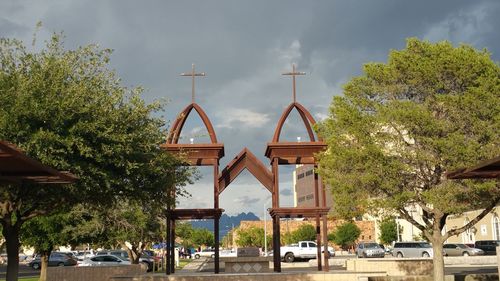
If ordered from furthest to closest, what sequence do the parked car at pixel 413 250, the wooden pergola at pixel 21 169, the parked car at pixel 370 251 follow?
the parked car at pixel 370 251
the parked car at pixel 413 250
the wooden pergola at pixel 21 169

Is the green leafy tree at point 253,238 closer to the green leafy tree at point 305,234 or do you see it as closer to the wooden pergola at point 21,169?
the green leafy tree at point 305,234

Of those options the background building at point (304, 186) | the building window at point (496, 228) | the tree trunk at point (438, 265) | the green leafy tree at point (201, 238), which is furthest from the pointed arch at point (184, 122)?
the background building at point (304, 186)

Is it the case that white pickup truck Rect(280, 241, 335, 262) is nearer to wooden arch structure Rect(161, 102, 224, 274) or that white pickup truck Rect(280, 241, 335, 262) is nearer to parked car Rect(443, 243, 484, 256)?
parked car Rect(443, 243, 484, 256)

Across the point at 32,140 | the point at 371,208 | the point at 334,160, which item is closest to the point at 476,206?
the point at 371,208

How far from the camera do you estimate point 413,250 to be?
47.2m

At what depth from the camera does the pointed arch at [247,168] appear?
27562mm

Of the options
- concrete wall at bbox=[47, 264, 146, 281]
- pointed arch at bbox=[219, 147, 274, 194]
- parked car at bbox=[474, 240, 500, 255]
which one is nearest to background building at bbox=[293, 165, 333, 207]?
parked car at bbox=[474, 240, 500, 255]

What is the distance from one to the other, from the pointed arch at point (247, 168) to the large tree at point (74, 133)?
8976 mm

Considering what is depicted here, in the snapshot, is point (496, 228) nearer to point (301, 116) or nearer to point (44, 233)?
point (301, 116)

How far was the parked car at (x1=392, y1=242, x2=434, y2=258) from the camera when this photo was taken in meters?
46.8

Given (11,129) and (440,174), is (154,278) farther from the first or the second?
(440,174)

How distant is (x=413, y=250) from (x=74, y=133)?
37.9m

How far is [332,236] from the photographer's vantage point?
85938 millimetres

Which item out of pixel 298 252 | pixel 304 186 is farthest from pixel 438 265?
pixel 304 186
